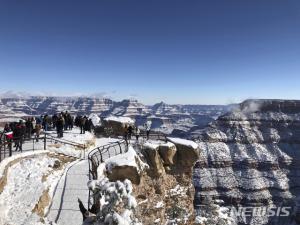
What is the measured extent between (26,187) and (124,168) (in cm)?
614

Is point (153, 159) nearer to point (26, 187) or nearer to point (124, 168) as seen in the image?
point (124, 168)

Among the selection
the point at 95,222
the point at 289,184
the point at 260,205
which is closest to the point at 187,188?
the point at 95,222

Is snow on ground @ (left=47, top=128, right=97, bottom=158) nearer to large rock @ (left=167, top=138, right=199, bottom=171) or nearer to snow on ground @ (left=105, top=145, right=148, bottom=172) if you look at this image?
snow on ground @ (left=105, top=145, right=148, bottom=172)

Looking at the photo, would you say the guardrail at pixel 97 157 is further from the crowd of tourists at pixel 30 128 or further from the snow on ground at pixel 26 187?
the crowd of tourists at pixel 30 128

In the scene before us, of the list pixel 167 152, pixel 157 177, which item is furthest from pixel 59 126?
pixel 157 177

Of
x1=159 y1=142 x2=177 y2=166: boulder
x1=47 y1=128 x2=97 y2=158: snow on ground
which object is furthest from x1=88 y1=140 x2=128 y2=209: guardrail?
x1=159 y1=142 x2=177 y2=166: boulder

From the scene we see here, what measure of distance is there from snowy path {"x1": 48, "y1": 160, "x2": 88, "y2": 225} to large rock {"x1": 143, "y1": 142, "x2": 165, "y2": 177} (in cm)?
525

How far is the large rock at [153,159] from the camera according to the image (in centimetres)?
2709

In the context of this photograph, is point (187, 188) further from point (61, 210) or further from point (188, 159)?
point (61, 210)

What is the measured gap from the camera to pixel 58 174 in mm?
23141

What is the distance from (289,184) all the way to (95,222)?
199 meters

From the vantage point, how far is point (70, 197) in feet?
62.7

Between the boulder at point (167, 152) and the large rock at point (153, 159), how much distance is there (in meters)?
0.93

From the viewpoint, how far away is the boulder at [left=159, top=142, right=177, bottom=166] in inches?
1150
